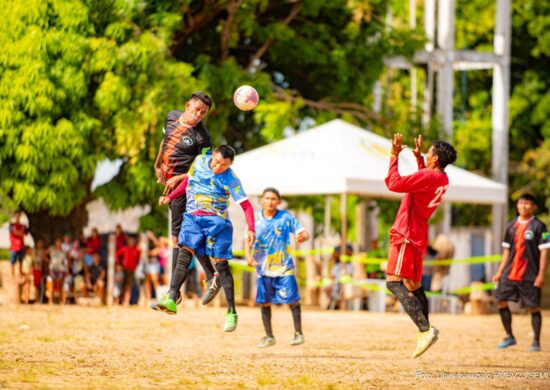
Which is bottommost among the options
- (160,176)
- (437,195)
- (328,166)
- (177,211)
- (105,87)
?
(177,211)

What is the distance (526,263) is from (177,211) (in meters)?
4.97

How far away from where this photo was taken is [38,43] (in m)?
22.4

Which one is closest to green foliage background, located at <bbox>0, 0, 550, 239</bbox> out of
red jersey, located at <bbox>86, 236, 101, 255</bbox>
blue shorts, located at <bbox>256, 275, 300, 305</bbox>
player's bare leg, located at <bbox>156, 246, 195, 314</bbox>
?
red jersey, located at <bbox>86, 236, 101, 255</bbox>

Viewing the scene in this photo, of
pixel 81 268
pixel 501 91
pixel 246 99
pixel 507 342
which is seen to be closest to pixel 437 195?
pixel 246 99

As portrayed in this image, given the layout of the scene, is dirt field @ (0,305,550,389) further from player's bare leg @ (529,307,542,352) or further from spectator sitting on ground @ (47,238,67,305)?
spectator sitting on ground @ (47,238,67,305)

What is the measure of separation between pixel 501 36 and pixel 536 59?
18.2ft

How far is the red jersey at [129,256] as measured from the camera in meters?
24.0

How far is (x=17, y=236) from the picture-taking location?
2350cm

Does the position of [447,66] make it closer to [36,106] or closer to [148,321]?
[36,106]

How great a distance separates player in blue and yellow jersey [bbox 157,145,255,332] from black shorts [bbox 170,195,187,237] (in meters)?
0.19

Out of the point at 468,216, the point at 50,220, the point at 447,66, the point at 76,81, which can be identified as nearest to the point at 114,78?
the point at 76,81

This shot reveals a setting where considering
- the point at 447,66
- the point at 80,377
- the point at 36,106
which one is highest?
the point at 447,66

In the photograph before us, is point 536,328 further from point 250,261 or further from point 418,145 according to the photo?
point 418,145

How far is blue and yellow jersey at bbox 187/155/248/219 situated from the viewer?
37.1 feet
